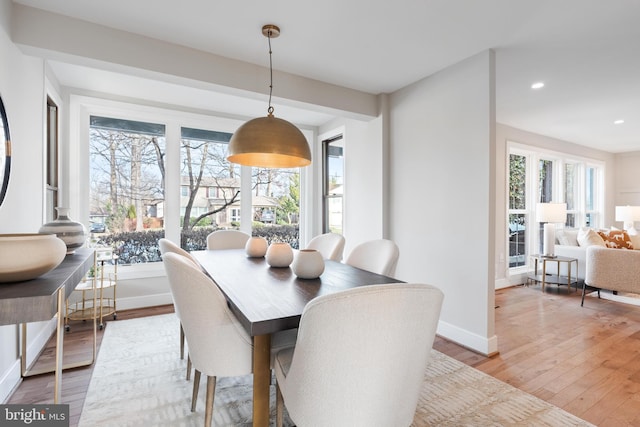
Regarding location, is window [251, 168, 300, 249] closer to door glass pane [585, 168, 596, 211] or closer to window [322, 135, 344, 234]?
window [322, 135, 344, 234]

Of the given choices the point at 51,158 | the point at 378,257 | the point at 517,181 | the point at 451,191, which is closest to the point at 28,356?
the point at 51,158

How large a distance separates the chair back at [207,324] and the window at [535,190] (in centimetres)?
494

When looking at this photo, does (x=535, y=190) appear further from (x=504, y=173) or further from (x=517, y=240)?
(x=504, y=173)

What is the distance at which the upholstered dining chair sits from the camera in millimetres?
1418

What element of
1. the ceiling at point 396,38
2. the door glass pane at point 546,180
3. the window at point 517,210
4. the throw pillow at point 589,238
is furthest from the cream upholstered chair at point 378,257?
the door glass pane at point 546,180

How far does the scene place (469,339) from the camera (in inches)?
110

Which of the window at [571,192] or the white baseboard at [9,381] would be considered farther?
the window at [571,192]

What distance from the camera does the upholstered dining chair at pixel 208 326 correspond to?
142cm

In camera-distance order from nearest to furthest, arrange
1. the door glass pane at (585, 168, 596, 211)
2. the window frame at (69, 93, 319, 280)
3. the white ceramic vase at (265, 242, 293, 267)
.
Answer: the white ceramic vase at (265, 242, 293, 267) → the window frame at (69, 93, 319, 280) → the door glass pane at (585, 168, 596, 211)

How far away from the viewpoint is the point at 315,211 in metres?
5.19

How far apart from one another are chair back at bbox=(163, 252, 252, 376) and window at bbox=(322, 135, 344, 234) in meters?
3.29

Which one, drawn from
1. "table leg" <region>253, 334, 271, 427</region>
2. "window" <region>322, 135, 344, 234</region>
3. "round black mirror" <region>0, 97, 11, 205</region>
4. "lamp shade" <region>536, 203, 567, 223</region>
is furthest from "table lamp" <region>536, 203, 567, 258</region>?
"round black mirror" <region>0, 97, 11, 205</region>

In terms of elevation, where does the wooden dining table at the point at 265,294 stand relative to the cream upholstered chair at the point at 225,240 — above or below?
below

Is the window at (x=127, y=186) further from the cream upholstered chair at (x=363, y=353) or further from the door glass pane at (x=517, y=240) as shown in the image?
the door glass pane at (x=517, y=240)
